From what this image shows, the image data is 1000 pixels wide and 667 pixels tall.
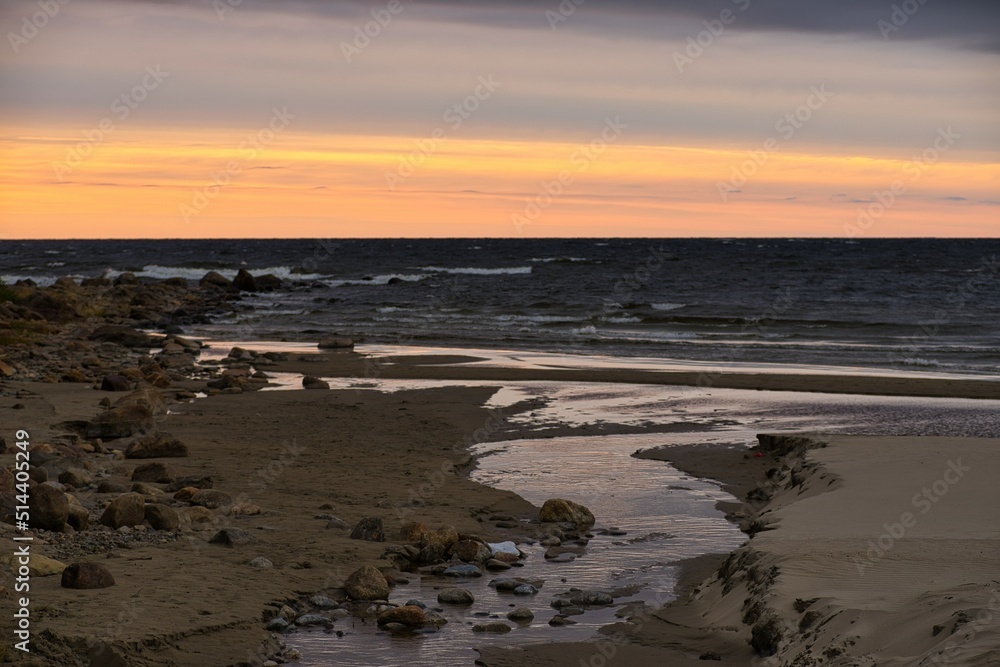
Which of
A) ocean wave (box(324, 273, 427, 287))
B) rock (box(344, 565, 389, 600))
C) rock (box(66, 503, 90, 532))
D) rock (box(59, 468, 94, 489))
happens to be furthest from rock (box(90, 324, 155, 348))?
ocean wave (box(324, 273, 427, 287))

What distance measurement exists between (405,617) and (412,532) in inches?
69.6

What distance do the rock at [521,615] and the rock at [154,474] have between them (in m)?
4.39

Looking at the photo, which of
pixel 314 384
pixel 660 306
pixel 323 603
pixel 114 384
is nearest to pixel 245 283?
pixel 660 306

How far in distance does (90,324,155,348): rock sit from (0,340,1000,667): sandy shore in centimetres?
1144

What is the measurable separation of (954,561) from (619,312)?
99.8 ft

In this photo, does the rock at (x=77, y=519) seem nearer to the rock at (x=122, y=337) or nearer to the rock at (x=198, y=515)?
the rock at (x=198, y=515)

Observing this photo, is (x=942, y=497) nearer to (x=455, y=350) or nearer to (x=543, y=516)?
(x=543, y=516)

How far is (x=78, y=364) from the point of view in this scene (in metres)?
18.7

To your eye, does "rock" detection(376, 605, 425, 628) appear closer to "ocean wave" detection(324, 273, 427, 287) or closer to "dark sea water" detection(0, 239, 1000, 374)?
"dark sea water" detection(0, 239, 1000, 374)

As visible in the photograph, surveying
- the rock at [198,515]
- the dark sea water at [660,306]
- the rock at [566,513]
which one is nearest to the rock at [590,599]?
the rock at [566,513]

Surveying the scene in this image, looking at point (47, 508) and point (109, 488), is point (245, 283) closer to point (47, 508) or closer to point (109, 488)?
point (109, 488)

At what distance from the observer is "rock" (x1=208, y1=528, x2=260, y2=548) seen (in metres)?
7.53

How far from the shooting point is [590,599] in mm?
6770

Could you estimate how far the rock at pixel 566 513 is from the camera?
8.74m
